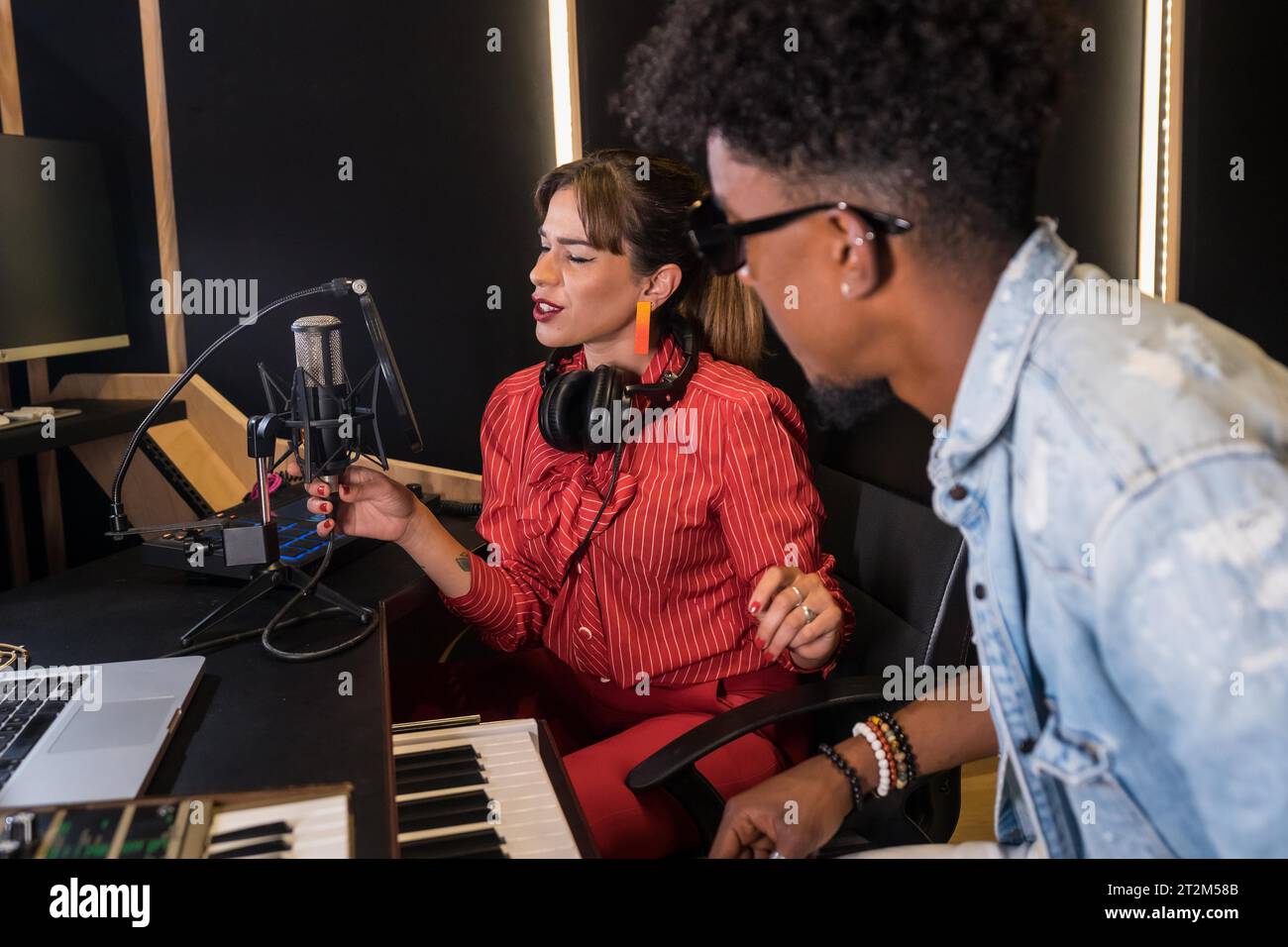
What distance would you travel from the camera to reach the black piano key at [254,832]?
0.79m

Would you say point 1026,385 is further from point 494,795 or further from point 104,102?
point 104,102

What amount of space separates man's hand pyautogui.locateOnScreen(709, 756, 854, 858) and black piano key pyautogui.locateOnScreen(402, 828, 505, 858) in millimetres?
342

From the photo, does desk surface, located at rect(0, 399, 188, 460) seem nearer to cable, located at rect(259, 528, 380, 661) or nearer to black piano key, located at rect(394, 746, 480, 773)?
cable, located at rect(259, 528, 380, 661)

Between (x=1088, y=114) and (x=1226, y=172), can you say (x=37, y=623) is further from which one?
(x=1226, y=172)

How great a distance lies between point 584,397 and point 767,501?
1.08ft

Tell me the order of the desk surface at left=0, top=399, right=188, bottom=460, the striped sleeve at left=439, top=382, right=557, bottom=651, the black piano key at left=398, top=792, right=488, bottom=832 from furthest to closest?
the desk surface at left=0, top=399, right=188, bottom=460 < the striped sleeve at left=439, top=382, right=557, bottom=651 < the black piano key at left=398, top=792, right=488, bottom=832

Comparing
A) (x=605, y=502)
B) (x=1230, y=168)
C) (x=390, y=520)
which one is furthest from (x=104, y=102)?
(x=1230, y=168)

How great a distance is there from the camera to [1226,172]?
2695 mm

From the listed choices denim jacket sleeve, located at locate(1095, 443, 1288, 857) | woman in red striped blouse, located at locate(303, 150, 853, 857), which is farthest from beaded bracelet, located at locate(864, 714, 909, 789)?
denim jacket sleeve, located at locate(1095, 443, 1288, 857)

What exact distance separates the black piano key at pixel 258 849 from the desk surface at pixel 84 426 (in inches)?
57.6

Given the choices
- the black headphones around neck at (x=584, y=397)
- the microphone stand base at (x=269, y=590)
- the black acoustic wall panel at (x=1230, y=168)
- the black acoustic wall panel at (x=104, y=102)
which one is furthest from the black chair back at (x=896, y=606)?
the black acoustic wall panel at (x=104, y=102)

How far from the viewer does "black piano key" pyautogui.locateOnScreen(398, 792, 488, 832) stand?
100cm

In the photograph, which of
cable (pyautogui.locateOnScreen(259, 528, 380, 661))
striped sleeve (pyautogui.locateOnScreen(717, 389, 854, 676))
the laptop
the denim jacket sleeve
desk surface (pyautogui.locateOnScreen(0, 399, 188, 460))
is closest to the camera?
the denim jacket sleeve
